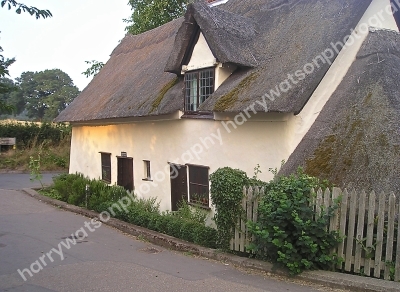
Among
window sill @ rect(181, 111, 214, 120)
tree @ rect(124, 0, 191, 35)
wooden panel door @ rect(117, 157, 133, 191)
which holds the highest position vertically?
tree @ rect(124, 0, 191, 35)

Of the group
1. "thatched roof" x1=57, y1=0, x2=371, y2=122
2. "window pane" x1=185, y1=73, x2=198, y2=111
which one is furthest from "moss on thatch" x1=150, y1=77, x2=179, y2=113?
"window pane" x1=185, y1=73, x2=198, y2=111

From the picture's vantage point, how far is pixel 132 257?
26.8ft

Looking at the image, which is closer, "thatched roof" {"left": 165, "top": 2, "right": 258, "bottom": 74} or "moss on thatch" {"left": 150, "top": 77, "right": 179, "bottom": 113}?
"thatched roof" {"left": 165, "top": 2, "right": 258, "bottom": 74}

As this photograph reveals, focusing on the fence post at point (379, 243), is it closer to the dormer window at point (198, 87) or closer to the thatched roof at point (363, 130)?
the thatched roof at point (363, 130)

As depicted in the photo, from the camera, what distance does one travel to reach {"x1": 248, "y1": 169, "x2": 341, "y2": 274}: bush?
631 centimetres

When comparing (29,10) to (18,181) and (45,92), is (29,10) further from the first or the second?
(45,92)

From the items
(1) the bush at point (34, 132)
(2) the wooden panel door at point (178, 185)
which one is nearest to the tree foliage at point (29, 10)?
(2) the wooden panel door at point (178, 185)

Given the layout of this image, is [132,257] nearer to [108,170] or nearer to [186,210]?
[186,210]

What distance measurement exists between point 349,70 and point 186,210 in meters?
5.05

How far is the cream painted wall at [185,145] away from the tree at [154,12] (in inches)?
405

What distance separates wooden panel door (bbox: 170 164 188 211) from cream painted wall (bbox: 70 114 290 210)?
21 centimetres

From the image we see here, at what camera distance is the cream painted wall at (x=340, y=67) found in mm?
8484

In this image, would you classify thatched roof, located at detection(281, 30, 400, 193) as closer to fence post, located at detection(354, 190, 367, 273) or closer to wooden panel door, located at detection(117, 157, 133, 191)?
fence post, located at detection(354, 190, 367, 273)

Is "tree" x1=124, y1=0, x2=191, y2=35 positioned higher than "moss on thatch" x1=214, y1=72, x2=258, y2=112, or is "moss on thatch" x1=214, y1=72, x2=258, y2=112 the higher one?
"tree" x1=124, y1=0, x2=191, y2=35
